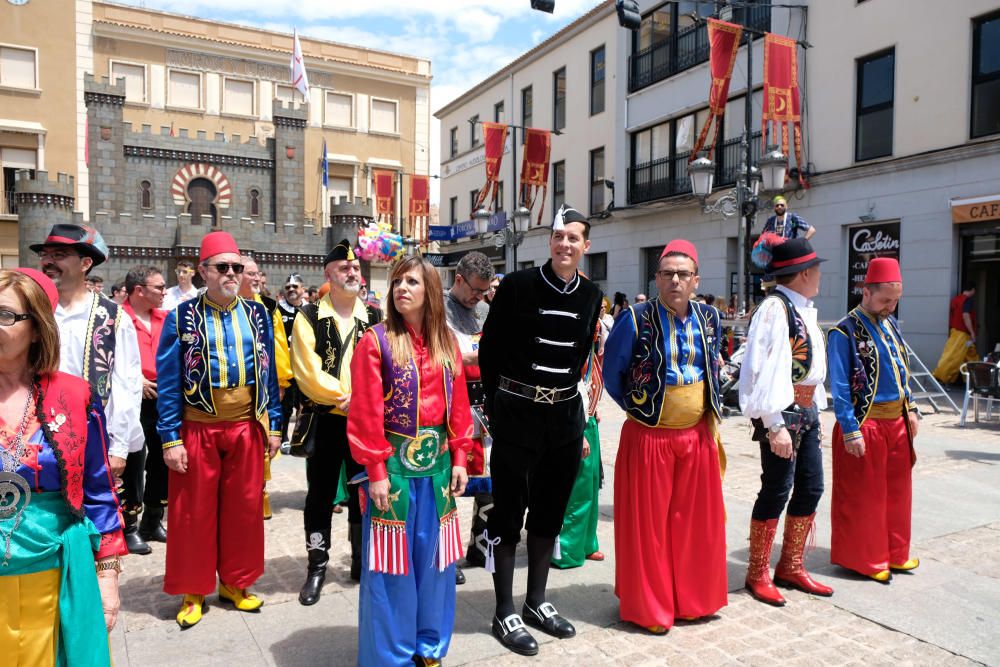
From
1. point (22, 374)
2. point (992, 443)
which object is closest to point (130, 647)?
point (22, 374)

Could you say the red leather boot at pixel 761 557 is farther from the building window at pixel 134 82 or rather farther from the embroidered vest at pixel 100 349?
the building window at pixel 134 82

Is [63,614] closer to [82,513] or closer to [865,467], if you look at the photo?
[82,513]

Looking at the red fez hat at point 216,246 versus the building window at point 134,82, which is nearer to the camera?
the red fez hat at point 216,246

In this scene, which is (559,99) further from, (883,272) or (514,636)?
(514,636)

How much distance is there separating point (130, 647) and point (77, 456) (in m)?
1.97

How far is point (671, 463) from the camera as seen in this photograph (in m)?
3.84

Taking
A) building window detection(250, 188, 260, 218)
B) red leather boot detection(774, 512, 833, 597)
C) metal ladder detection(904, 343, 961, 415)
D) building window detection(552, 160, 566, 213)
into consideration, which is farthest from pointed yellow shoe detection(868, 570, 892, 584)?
building window detection(250, 188, 260, 218)

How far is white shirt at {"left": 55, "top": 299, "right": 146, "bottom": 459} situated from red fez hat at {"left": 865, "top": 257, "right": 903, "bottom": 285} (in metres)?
4.28

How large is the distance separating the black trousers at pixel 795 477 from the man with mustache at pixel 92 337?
3.38 m

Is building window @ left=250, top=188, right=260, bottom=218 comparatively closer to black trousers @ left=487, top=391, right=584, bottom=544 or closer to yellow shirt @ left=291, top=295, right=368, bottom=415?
yellow shirt @ left=291, top=295, right=368, bottom=415

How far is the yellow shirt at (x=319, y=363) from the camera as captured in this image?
416cm

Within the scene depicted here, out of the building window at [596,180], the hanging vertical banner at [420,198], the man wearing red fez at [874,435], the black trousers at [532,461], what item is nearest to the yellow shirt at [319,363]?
the black trousers at [532,461]

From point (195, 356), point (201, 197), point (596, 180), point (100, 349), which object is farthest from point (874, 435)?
point (201, 197)

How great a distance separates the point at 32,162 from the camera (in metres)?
34.5
